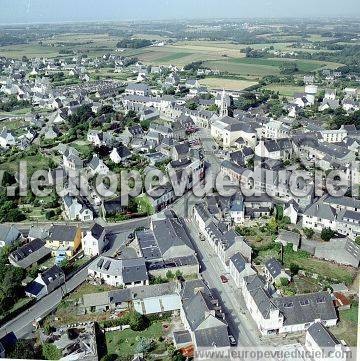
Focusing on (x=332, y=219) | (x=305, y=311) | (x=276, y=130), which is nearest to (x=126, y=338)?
(x=305, y=311)

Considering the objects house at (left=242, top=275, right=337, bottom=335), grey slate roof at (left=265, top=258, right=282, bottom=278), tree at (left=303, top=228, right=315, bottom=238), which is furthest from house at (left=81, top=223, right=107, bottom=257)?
tree at (left=303, top=228, right=315, bottom=238)

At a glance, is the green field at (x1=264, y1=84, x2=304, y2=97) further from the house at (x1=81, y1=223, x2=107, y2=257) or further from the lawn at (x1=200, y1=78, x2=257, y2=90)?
the house at (x1=81, y1=223, x2=107, y2=257)

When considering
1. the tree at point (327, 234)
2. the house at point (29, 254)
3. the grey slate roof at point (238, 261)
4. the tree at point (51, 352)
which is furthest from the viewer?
the tree at point (327, 234)

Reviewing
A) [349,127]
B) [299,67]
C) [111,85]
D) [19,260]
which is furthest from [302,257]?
[299,67]

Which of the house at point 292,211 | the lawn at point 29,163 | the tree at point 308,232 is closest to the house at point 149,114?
the lawn at point 29,163

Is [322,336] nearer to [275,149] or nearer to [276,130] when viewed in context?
[275,149]

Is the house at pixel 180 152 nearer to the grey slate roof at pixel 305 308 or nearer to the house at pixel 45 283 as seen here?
the house at pixel 45 283

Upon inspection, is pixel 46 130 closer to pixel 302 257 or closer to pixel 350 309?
pixel 302 257
